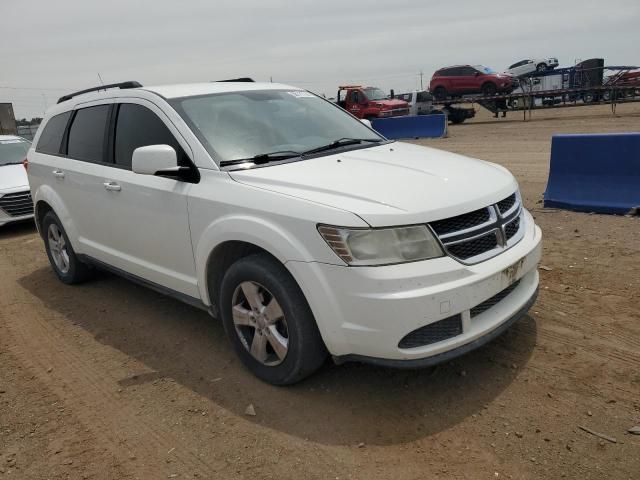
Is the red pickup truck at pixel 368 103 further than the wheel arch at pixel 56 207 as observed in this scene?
Yes

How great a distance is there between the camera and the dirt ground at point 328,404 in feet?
8.77

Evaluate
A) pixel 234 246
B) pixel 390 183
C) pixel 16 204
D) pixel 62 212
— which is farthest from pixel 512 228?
pixel 16 204

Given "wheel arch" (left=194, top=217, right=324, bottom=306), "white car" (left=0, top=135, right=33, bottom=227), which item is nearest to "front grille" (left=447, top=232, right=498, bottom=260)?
"wheel arch" (left=194, top=217, right=324, bottom=306)

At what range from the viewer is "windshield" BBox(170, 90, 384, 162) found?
3.68 meters

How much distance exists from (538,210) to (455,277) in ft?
14.7

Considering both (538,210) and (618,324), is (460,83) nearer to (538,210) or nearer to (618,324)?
(538,210)

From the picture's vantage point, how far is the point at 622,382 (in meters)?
3.12

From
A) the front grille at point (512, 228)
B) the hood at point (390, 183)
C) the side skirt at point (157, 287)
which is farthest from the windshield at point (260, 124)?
the front grille at point (512, 228)

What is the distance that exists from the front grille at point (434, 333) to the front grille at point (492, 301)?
153 millimetres

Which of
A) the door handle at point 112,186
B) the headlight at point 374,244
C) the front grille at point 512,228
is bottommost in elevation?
the front grille at point 512,228

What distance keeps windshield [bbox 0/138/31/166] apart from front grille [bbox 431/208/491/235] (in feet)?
30.3

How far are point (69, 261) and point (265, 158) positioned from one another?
303 centimetres

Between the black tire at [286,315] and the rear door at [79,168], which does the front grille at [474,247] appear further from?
the rear door at [79,168]

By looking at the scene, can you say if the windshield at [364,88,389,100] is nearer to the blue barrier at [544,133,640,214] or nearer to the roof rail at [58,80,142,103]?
the blue barrier at [544,133,640,214]
